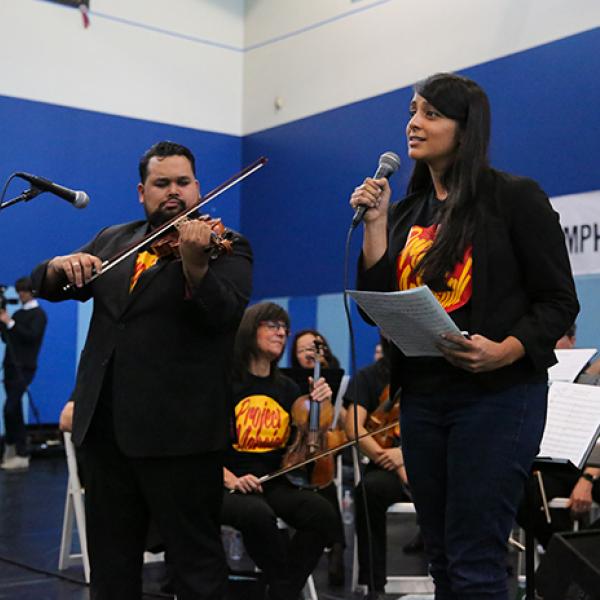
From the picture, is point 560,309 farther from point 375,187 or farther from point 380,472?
point 380,472

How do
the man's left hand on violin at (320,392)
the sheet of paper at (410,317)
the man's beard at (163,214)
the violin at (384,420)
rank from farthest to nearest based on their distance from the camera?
the violin at (384,420)
the man's left hand on violin at (320,392)
the man's beard at (163,214)
the sheet of paper at (410,317)

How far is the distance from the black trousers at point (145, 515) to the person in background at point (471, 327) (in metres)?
0.60

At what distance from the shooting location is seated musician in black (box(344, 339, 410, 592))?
148 inches

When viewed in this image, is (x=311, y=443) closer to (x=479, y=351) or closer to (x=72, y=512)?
(x=72, y=512)

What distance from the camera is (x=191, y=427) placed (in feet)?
7.34

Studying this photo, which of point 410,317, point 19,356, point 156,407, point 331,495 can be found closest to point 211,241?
point 156,407

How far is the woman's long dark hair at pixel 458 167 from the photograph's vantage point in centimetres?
184

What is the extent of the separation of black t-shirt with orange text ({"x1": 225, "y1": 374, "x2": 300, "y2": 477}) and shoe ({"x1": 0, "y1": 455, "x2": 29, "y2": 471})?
453 centimetres

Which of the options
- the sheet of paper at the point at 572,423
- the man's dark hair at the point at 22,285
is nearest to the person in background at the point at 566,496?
the sheet of paper at the point at 572,423

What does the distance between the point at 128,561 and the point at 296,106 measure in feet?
20.5

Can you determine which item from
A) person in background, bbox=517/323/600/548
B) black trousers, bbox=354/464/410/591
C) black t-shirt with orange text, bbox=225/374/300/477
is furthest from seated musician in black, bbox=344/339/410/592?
person in background, bbox=517/323/600/548

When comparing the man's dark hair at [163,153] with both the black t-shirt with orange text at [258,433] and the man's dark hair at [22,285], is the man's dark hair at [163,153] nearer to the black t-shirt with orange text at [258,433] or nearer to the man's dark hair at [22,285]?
the black t-shirt with orange text at [258,433]

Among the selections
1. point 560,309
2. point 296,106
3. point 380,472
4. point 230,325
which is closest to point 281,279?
point 296,106

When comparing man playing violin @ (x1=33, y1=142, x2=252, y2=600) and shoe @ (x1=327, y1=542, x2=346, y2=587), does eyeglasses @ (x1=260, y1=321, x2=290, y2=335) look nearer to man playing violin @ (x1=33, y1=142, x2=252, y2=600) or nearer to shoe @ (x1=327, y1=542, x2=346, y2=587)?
shoe @ (x1=327, y1=542, x2=346, y2=587)
